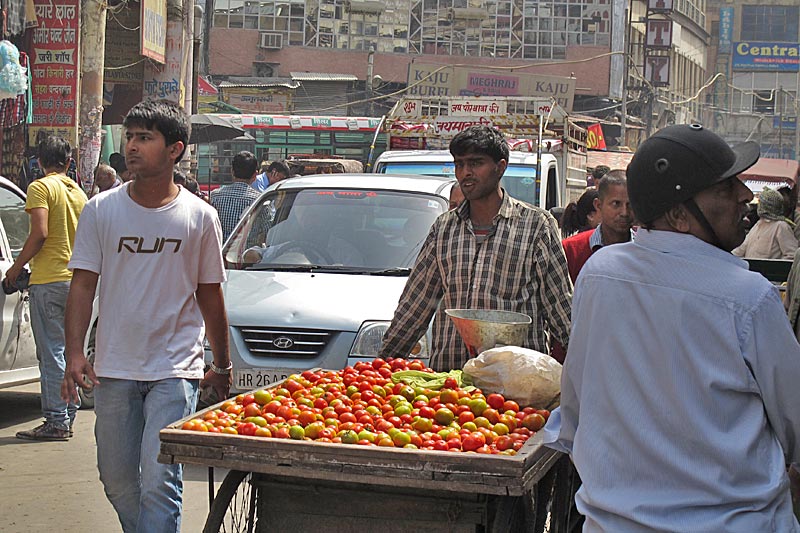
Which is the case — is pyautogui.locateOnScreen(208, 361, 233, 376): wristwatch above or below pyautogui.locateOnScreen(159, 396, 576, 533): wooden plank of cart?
above

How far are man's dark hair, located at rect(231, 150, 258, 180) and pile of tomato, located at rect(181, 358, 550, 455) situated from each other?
21.6 ft

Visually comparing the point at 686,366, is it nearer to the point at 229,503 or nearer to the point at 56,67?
the point at 229,503

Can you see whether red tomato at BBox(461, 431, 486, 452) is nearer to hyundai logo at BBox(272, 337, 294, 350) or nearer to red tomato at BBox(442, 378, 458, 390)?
red tomato at BBox(442, 378, 458, 390)

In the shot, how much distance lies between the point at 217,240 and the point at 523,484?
1.72 meters

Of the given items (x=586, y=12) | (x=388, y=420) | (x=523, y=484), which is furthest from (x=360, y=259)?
(x=586, y=12)

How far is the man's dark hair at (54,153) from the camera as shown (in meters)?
8.08

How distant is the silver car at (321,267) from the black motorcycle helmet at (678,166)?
479 centimetres

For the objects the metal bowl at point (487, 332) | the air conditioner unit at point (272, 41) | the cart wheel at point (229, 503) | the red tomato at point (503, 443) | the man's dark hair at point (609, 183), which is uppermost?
the air conditioner unit at point (272, 41)

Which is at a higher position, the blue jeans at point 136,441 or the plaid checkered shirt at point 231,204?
the plaid checkered shirt at point 231,204

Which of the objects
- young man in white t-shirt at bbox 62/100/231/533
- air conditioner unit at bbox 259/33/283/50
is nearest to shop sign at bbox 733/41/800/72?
air conditioner unit at bbox 259/33/283/50

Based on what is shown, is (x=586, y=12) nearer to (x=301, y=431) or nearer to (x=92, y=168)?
(x=92, y=168)

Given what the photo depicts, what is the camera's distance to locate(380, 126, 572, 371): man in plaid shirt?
5.11 meters

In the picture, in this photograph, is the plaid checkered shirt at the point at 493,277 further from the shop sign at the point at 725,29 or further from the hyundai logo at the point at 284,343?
the shop sign at the point at 725,29

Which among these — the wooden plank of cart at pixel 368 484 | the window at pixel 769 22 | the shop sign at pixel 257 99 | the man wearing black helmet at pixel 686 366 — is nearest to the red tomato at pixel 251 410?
the wooden plank of cart at pixel 368 484
